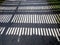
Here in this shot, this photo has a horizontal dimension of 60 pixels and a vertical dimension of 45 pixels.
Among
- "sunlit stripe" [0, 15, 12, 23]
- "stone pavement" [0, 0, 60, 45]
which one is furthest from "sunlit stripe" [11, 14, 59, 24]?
"sunlit stripe" [0, 15, 12, 23]

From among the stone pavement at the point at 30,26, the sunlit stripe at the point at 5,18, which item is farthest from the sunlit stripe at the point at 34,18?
the sunlit stripe at the point at 5,18

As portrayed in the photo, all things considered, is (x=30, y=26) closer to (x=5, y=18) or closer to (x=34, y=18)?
(x=34, y=18)

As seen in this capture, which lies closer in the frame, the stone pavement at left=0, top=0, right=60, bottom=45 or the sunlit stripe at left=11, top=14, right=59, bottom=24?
the stone pavement at left=0, top=0, right=60, bottom=45

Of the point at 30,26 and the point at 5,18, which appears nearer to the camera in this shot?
the point at 30,26

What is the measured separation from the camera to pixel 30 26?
3.00 m

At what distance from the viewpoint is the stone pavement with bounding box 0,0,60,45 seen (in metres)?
2.42

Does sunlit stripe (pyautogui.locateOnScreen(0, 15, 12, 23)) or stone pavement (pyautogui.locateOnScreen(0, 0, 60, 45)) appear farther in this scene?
sunlit stripe (pyautogui.locateOnScreen(0, 15, 12, 23))

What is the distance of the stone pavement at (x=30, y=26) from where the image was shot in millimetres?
2422

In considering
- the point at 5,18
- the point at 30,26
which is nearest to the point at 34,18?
the point at 30,26

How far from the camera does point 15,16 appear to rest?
363cm

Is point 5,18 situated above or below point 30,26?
below

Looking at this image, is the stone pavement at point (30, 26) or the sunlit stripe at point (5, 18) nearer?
the stone pavement at point (30, 26)

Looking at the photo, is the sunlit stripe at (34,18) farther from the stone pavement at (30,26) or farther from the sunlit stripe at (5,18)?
the sunlit stripe at (5,18)

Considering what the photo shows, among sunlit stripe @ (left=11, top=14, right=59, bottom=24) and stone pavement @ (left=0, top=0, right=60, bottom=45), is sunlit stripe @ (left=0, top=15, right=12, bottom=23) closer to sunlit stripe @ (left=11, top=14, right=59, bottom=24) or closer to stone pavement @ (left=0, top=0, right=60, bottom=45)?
stone pavement @ (left=0, top=0, right=60, bottom=45)
